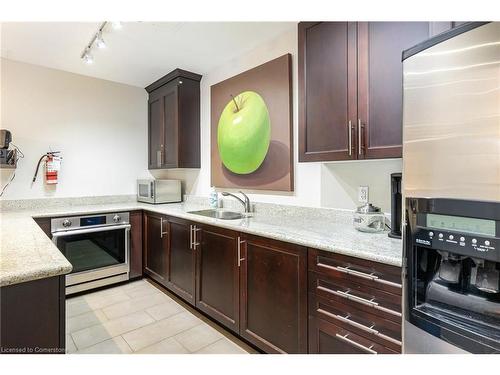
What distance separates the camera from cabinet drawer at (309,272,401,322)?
44.4 inches

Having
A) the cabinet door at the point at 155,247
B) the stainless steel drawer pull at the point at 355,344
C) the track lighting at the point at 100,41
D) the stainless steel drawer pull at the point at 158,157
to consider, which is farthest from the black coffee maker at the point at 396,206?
the stainless steel drawer pull at the point at 158,157

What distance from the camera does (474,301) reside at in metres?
0.73

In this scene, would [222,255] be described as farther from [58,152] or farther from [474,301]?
[58,152]

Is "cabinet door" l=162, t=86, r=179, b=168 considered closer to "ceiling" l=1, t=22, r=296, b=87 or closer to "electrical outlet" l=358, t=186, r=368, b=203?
"ceiling" l=1, t=22, r=296, b=87

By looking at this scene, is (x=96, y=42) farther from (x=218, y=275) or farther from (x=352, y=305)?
(x=352, y=305)

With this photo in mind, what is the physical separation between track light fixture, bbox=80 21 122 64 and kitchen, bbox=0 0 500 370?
0.07 ft

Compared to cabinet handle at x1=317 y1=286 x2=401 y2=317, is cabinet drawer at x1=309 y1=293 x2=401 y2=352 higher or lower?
lower

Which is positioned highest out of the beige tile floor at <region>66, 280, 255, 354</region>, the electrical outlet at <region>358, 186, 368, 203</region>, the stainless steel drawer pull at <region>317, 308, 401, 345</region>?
the electrical outlet at <region>358, 186, 368, 203</region>

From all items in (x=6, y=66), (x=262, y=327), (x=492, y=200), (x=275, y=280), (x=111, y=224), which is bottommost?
(x=262, y=327)

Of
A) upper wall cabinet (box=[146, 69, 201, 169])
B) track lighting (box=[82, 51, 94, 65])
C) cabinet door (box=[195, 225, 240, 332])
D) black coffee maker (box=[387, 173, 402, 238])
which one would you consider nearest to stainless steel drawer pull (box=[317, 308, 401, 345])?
black coffee maker (box=[387, 173, 402, 238])

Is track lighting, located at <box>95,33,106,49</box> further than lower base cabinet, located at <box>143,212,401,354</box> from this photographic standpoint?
Yes

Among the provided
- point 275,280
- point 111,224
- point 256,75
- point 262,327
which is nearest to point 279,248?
point 275,280

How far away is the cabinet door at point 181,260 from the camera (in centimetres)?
233
